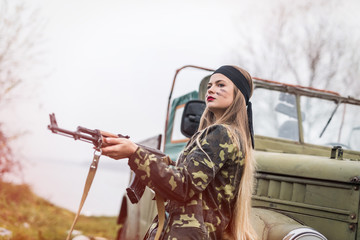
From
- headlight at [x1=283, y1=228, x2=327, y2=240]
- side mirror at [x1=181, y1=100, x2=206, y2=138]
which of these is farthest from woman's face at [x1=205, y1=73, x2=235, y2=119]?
side mirror at [x1=181, y1=100, x2=206, y2=138]

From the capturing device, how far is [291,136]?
421 centimetres

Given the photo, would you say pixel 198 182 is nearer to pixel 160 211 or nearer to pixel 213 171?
pixel 213 171

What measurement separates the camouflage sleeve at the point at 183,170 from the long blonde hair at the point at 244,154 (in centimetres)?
16

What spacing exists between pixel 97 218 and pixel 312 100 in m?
5.22

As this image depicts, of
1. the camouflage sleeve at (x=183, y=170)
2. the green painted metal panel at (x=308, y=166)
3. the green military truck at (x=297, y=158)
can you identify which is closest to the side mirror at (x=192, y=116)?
the green military truck at (x=297, y=158)

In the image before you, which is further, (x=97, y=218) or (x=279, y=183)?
(x=97, y=218)

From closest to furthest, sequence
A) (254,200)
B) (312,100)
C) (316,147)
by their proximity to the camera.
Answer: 1. (254,200)
2. (316,147)
3. (312,100)

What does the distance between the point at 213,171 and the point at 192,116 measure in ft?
4.97

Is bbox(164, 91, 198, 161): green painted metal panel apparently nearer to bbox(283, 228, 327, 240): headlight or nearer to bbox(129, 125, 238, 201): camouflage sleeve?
bbox(283, 228, 327, 240): headlight

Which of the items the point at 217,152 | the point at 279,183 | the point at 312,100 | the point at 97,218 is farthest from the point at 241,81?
the point at 97,218

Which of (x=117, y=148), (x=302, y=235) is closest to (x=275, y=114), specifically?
(x=302, y=235)

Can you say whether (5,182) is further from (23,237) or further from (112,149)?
(112,149)

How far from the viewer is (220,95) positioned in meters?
2.24

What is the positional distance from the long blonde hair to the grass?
13.7 feet
